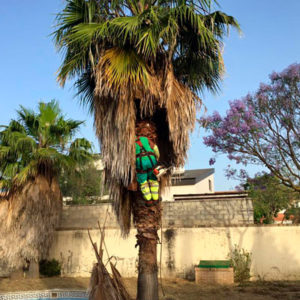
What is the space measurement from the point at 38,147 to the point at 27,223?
8.26ft

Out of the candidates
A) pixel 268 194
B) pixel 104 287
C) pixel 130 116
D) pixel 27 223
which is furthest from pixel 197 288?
pixel 130 116

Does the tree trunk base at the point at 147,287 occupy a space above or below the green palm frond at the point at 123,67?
below

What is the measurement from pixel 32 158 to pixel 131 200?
5.89 metres

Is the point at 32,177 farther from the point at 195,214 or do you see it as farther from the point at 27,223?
the point at 195,214

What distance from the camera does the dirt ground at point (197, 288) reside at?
314 inches

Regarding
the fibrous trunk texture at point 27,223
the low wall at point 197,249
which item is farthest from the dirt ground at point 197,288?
the fibrous trunk texture at point 27,223

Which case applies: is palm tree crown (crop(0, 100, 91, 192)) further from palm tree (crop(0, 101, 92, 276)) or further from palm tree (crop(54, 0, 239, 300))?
palm tree (crop(54, 0, 239, 300))

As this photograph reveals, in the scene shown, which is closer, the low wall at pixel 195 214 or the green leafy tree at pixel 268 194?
the low wall at pixel 195 214

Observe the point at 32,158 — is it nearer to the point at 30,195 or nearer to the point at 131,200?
the point at 30,195

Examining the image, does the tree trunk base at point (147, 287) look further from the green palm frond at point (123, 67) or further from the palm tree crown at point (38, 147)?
the palm tree crown at point (38, 147)

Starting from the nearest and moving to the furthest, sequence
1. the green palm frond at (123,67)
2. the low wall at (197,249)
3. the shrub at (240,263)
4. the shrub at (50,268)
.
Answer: the green palm frond at (123,67)
the shrub at (240,263)
the low wall at (197,249)
the shrub at (50,268)

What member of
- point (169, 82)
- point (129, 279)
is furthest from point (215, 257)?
point (169, 82)

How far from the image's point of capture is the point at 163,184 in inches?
241

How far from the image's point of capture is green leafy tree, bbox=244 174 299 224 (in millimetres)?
11992
